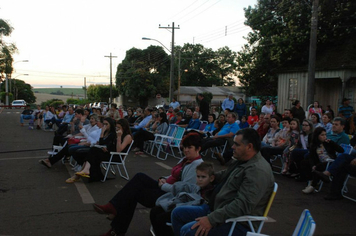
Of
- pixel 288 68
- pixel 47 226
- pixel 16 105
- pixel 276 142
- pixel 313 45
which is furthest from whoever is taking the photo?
pixel 16 105

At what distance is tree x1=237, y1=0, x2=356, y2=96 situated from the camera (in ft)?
70.7

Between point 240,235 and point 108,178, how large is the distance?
4.81 meters

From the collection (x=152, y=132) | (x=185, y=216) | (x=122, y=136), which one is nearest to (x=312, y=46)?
(x=152, y=132)

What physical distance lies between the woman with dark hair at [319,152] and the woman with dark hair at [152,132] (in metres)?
5.84

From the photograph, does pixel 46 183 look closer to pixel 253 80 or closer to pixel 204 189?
pixel 204 189

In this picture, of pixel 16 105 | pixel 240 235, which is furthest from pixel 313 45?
pixel 16 105

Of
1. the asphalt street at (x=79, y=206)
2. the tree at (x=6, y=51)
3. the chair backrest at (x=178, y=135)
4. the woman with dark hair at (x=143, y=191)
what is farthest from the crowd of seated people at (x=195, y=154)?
the tree at (x=6, y=51)

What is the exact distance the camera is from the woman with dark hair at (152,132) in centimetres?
1177

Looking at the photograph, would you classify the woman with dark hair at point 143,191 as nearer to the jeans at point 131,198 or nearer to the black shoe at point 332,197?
the jeans at point 131,198

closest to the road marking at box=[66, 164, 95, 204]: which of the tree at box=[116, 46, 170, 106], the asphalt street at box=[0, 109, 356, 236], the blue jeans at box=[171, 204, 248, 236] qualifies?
the asphalt street at box=[0, 109, 356, 236]

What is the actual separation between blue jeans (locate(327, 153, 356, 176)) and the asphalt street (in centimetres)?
56

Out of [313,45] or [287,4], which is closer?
[313,45]

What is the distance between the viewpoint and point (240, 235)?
10.9 feet

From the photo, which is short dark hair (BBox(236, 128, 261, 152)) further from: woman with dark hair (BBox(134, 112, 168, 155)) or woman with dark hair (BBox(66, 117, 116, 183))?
woman with dark hair (BBox(134, 112, 168, 155))
